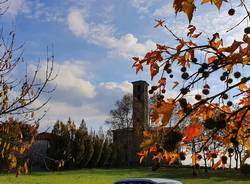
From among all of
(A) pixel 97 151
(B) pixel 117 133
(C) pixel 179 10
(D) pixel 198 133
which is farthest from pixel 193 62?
(B) pixel 117 133

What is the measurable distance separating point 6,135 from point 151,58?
13.9ft

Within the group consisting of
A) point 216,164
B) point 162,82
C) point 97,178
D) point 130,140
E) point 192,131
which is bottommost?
point 97,178

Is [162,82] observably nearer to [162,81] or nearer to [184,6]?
[162,81]

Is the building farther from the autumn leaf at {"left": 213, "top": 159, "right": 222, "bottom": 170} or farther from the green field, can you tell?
the autumn leaf at {"left": 213, "top": 159, "right": 222, "bottom": 170}

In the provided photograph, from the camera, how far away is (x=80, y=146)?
154 feet

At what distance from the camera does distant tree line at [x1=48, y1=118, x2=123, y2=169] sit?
45969 millimetres

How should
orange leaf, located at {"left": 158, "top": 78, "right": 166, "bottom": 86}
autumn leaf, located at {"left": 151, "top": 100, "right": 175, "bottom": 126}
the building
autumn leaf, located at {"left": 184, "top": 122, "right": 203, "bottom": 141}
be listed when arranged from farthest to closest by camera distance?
the building, orange leaf, located at {"left": 158, "top": 78, "right": 166, "bottom": 86}, autumn leaf, located at {"left": 184, "top": 122, "right": 203, "bottom": 141}, autumn leaf, located at {"left": 151, "top": 100, "right": 175, "bottom": 126}

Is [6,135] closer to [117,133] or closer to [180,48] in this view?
[180,48]

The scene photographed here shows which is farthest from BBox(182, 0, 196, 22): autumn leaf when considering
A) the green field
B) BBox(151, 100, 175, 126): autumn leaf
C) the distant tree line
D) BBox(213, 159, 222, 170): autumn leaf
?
the distant tree line

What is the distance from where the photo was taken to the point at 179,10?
6.44 feet

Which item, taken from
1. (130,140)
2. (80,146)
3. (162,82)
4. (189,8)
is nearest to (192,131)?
(189,8)

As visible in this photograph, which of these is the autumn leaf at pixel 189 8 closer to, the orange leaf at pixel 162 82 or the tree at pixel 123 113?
the orange leaf at pixel 162 82

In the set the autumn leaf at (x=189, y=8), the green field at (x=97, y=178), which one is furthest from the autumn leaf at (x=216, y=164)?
the green field at (x=97, y=178)

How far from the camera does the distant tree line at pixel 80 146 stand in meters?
46.0
